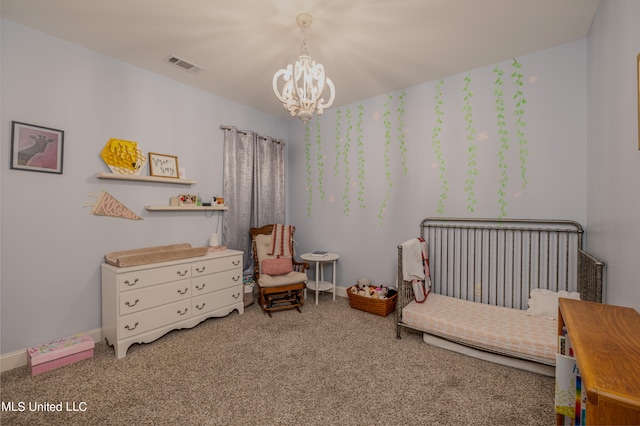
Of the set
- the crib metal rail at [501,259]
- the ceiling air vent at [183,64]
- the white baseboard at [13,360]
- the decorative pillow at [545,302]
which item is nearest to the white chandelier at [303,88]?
the ceiling air vent at [183,64]

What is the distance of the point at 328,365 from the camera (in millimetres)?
2266

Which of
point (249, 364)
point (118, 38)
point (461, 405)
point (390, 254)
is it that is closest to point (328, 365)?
point (249, 364)

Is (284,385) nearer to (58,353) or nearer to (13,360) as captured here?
(58,353)

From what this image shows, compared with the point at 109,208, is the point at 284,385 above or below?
below

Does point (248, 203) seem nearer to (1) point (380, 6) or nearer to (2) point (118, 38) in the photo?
(2) point (118, 38)

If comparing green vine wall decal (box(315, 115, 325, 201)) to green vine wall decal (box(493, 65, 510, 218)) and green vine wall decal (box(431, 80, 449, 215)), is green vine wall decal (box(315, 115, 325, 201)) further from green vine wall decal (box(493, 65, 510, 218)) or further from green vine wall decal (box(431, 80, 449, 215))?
green vine wall decal (box(493, 65, 510, 218))

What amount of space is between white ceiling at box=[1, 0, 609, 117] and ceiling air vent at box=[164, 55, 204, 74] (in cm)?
6

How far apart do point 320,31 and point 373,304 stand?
2858 millimetres

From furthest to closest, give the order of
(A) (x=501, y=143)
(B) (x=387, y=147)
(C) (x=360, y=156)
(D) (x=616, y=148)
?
1. (C) (x=360, y=156)
2. (B) (x=387, y=147)
3. (A) (x=501, y=143)
4. (D) (x=616, y=148)

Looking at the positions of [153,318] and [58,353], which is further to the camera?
[153,318]

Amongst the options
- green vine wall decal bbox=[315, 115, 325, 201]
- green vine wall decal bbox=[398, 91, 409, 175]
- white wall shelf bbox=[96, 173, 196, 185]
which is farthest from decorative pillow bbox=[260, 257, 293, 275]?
green vine wall decal bbox=[398, 91, 409, 175]

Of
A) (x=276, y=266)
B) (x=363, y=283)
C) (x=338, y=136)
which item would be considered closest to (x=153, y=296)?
(x=276, y=266)

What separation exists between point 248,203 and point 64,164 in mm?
1983

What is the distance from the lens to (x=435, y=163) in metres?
3.27
